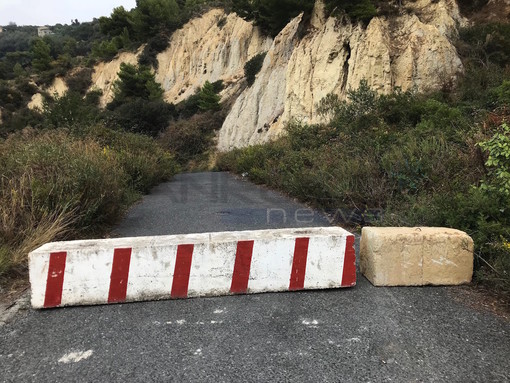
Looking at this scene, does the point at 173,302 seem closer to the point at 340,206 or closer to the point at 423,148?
the point at 340,206

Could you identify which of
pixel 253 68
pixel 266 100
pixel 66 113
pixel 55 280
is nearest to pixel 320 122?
pixel 266 100

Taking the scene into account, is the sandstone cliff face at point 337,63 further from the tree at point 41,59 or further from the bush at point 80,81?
the tree at point 41,59

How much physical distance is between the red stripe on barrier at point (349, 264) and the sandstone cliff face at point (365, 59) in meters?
14.0

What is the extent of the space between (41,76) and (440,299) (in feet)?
202

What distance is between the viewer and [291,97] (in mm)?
20922

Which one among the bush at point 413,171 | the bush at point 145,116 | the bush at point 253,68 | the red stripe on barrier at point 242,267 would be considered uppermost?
the bush at point 253,68

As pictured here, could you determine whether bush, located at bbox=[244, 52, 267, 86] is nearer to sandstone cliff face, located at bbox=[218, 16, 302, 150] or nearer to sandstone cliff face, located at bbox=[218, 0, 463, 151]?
sandstone cliff face, located at bbox=[218, 16, 302, 150]

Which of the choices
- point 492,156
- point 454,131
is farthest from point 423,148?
point 492,156

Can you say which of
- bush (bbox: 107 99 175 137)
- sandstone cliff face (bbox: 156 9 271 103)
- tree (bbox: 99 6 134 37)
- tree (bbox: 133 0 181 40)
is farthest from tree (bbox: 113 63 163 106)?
tree (bbox: 99 6 134 37)

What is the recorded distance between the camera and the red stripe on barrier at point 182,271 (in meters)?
3.48

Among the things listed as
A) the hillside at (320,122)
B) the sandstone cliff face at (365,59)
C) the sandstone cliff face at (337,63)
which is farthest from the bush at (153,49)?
the sandstone cliff face at (365,59)

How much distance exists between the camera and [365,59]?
16609mm

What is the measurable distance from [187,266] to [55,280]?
122cm

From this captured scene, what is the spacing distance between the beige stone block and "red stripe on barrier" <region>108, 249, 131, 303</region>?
98.9 inches
